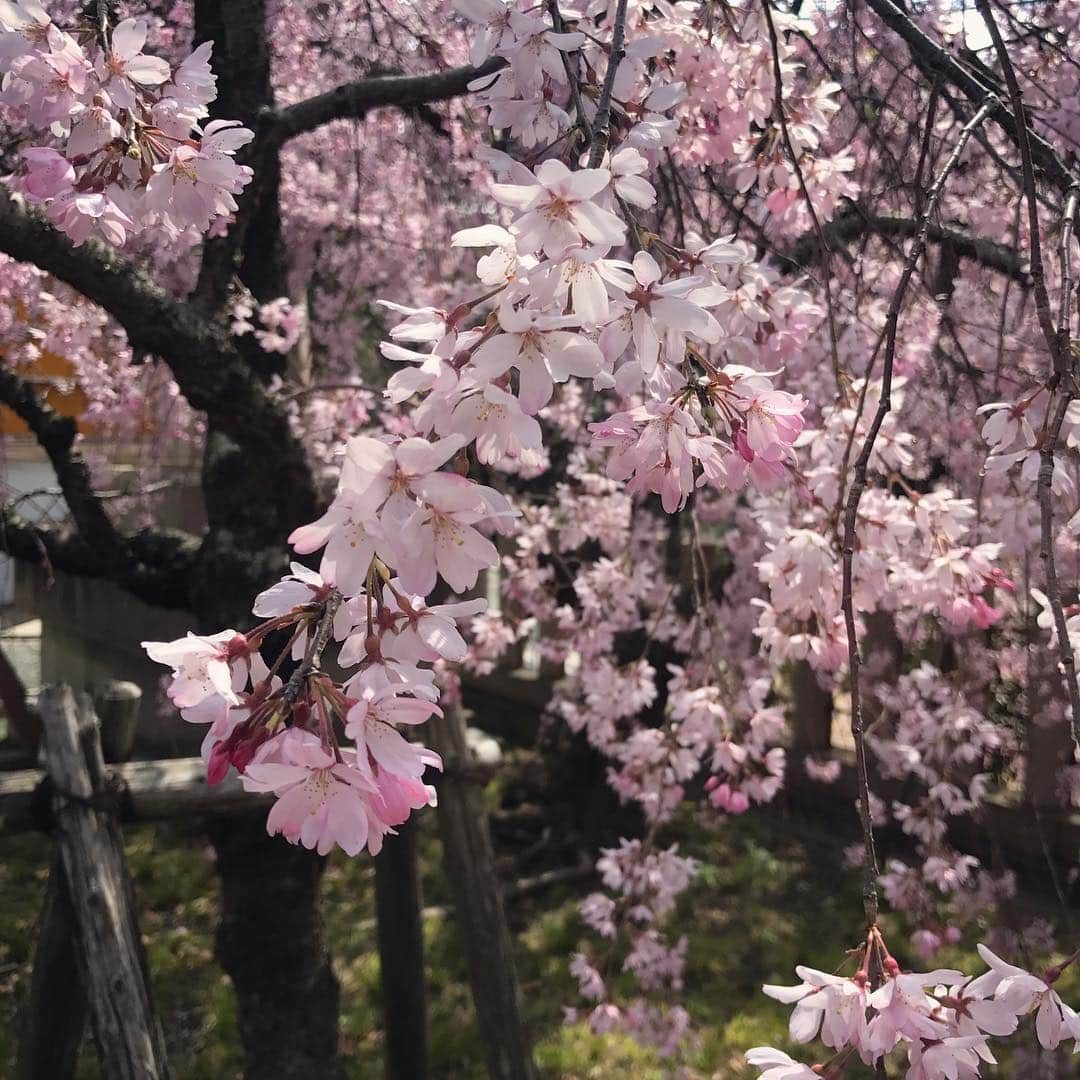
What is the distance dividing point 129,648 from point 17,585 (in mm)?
601

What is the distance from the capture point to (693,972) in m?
3.57

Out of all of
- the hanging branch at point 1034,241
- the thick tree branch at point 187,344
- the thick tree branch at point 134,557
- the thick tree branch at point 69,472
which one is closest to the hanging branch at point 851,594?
the hanging branch at point 1034,241

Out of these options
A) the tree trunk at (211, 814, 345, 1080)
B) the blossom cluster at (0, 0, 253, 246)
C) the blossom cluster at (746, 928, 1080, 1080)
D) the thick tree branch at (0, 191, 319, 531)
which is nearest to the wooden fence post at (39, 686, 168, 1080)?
the tree trunk at (211, 814, 345, 1080)

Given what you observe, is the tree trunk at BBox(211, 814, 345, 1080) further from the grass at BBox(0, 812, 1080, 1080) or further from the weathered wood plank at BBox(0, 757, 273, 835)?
the grass at BBox(0, 812, 1080, 1080)

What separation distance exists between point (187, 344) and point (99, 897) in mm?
1159

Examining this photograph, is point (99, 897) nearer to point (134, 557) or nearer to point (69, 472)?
point (134, 557)

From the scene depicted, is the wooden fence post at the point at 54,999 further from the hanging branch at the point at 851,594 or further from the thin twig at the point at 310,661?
the hanging branch at the point at 851,594

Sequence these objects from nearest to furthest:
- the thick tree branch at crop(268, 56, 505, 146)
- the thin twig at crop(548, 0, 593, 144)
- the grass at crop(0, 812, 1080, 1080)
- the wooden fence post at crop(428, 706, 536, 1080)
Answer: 1. the thin twig at crop(548, 0, 593, 144)
2. the thick tree branch at crop(268, 56, 505, 146)
3. the wooden fence post at crop(428, 706, 536, 1080)
4. the grass at crop(0, 812, 1080, 1080)

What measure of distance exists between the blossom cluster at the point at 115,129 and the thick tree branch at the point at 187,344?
1.84ft

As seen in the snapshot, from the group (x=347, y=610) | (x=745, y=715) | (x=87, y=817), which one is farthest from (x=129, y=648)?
(x=347, y=610)

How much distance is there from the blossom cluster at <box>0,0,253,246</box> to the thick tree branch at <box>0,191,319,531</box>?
56 centimetres

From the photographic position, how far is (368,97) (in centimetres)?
225

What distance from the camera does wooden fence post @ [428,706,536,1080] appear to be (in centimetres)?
258

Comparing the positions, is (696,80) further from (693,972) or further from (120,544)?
(693,972)
